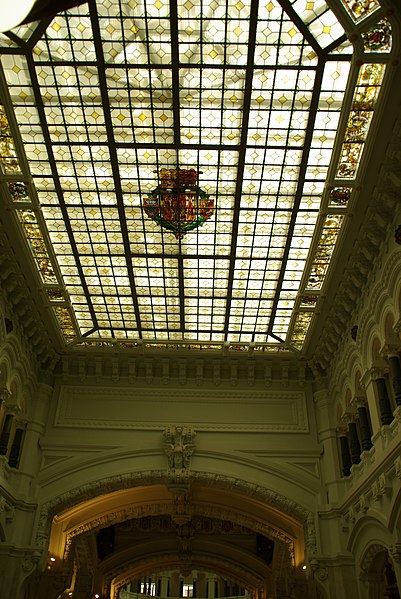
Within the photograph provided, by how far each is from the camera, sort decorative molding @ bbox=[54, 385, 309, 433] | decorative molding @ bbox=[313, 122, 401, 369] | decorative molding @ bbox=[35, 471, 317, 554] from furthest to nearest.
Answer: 1. decorative molding @ bbox=[54, 385, 309, 433]
2. decorative molding @ bbox=[35, 471, 317, 554]
3. decorative molding @ bbox=[313, 122, 401, 369]

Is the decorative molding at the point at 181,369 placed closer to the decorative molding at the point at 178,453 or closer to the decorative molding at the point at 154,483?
the decorative molding at the point at 178,453

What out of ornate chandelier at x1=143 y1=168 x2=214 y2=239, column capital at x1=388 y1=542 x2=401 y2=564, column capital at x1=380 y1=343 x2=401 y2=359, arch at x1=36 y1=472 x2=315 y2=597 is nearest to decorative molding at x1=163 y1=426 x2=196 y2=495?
arch at x1=36 y1=472 x2=315 y2=597

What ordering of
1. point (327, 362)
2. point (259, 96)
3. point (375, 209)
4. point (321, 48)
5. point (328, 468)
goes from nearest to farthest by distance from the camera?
point (321, 48), point (259, 96), point (375, 209), point (328, 468), point (327, 362)

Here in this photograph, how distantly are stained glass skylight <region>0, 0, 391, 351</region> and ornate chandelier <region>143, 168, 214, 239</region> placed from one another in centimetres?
7

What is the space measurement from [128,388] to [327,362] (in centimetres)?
536

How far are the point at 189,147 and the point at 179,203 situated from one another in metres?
1.43

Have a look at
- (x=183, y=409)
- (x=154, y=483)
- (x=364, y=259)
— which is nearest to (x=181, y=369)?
(x=183, y=409)

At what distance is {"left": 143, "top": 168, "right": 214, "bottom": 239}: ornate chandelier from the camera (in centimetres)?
1123

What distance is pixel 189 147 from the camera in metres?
10.6

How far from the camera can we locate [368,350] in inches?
474

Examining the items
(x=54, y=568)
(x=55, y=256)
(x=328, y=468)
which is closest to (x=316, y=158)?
(x=55, y=256)

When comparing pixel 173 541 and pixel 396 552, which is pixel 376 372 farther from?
pixel 173 541

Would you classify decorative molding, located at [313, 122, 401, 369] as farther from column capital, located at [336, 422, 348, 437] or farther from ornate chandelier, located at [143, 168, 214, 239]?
ornate chandelier, located at [143, 168, 214, 239]

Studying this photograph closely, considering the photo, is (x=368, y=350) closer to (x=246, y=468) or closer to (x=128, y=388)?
(x=246, y=468)
